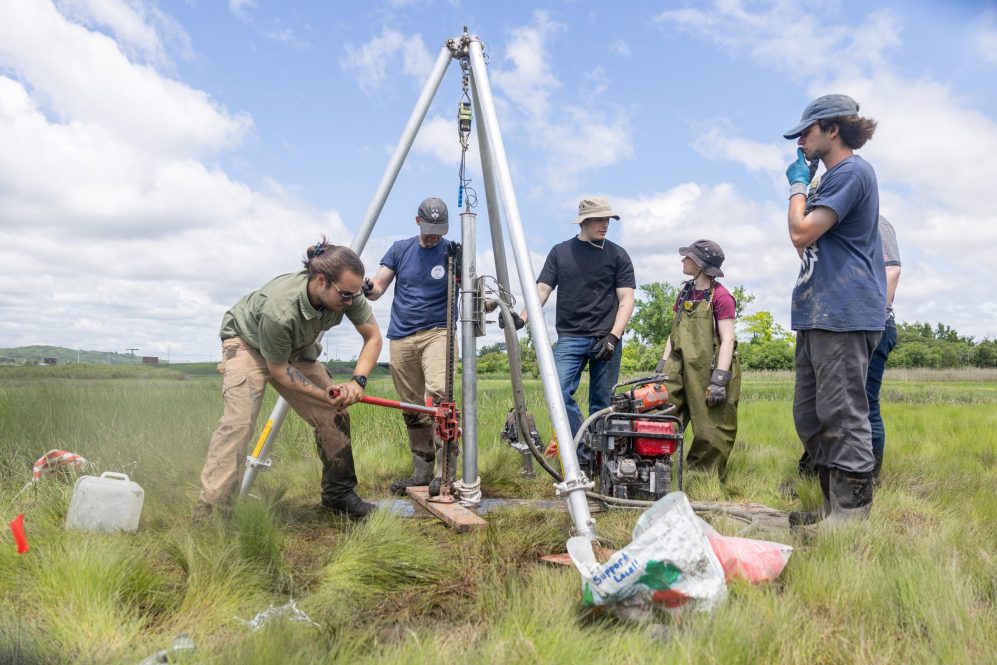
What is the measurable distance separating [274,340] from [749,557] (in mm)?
2631

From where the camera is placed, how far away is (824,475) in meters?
3.95

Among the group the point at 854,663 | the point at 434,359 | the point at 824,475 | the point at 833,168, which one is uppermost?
the point at 833,168

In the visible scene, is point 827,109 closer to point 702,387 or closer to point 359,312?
point 702,387

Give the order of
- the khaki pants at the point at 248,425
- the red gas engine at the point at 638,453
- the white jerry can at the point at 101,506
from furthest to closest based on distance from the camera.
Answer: the red gas engine at the point at 638,453 → the khaki pants at the point at 248,425 → the white jerry can at the point at 101,506

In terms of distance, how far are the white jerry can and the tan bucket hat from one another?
12.2 feet

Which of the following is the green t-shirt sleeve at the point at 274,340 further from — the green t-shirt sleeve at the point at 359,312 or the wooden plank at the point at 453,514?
the wooden plank at the point at 453,514

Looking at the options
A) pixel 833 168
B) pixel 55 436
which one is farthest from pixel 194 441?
pixel 833 168

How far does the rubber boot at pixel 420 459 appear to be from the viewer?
521 centimetres

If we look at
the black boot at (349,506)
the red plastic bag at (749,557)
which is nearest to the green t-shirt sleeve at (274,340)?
the black boot at (349,506)

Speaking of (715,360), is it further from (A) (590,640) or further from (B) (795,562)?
(A) (590,640)

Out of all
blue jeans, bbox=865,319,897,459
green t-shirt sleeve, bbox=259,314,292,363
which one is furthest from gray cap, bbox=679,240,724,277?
green t-shirt sleeve, bbox=259,314,292,363

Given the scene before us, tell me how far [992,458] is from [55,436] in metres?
8.67

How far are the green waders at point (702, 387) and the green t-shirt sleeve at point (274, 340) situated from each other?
290 centimetres

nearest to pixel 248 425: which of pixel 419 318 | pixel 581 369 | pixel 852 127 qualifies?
pixel 419 318
